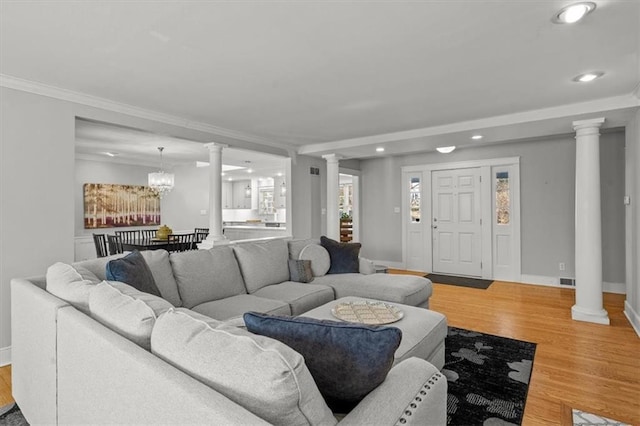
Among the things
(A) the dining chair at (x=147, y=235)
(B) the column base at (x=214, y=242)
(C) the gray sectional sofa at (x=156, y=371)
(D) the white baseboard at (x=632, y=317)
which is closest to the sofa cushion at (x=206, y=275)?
(C) the gray sectional sofa at (x=156, y=371)

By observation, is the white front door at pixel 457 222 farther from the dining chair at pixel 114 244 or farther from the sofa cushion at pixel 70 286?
the sofa cushion at pixel 70 286

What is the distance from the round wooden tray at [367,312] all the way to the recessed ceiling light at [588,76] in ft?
→ 8.20

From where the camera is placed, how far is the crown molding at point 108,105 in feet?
9.75

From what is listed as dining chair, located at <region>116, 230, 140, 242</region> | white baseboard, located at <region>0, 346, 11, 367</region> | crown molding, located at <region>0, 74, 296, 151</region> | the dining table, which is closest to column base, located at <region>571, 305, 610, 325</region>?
crown molding, located at <region>0, 74, 296, 151</region>

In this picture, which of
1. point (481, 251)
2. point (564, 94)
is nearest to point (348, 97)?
point (564, 94)

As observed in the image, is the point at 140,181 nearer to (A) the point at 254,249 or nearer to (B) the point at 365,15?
(A) the point at 254,249

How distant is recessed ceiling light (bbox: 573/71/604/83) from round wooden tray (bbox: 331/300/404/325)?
250cm

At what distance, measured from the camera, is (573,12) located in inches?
79.0

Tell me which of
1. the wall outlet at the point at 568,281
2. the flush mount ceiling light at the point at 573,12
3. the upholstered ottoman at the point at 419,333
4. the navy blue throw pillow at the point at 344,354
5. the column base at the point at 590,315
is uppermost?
the flush mount ceiling light at the point at 573,12

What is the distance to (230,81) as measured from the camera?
10.1 feet

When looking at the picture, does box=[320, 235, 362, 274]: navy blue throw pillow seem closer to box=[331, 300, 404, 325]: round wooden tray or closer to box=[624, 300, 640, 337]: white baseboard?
box=[331, 300, 404, 325]: round wooden tray

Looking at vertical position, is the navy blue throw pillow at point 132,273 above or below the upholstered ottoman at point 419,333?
above

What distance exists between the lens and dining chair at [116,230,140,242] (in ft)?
18.0

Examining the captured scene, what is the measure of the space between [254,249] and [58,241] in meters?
1.75
